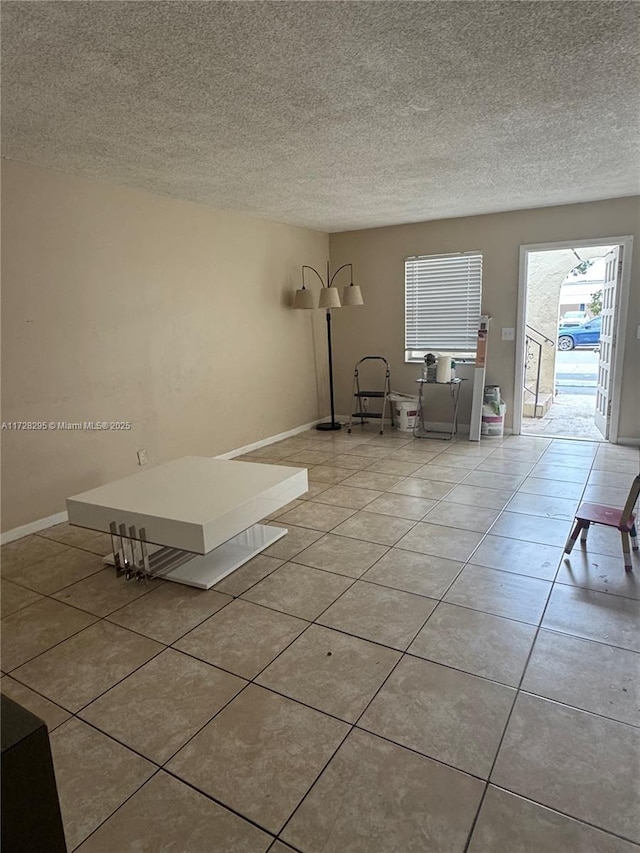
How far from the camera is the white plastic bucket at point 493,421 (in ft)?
18.5

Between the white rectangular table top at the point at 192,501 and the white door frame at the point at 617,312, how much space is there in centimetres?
351

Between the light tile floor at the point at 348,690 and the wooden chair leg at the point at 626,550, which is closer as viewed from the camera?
the light tile floor at the point at 348,690

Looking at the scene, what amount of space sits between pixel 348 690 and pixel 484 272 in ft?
16.0

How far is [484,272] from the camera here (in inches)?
220

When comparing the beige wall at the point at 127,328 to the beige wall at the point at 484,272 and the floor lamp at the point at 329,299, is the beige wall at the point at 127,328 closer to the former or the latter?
the floor lamp at the point at 329,299

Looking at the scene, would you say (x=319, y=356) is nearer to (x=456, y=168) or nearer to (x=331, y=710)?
(x=456, y=168)

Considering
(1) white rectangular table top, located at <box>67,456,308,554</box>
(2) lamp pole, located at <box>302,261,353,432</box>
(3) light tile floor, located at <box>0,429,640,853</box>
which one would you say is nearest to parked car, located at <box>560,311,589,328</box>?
(2) lamp pole, located at <box>302,261,353,432</box>

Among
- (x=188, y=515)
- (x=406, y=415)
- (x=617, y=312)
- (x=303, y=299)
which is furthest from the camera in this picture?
(x=406, y=415)

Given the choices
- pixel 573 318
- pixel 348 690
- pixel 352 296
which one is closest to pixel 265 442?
pixel 352 296

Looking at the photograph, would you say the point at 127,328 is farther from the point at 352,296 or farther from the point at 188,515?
the point at 352,296

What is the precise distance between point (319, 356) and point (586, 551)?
13.7 ft

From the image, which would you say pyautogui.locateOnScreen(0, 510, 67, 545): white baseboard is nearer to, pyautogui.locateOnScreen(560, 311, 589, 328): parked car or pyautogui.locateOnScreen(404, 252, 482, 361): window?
pyautogui.locateOnScreen(404, 252, 482, 361): window

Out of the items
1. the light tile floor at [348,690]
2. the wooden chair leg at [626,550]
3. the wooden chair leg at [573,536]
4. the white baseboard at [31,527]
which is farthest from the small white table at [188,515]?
the wooden chair leg at [626,550]

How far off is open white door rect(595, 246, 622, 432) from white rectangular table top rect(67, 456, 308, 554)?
12.4 feet
